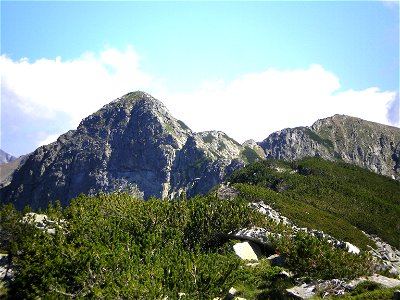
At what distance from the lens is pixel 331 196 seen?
12656 cm

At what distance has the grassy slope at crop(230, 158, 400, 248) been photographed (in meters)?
90.3

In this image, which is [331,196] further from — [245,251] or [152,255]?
[152,255]

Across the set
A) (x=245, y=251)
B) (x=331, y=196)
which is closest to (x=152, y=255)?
(x=245, y=251)

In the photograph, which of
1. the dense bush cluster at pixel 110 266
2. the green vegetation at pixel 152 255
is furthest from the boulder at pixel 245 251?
the dense bush cluster at pixel 110 266

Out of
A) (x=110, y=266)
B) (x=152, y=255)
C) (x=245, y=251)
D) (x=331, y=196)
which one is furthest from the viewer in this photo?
(x=331, y=196)

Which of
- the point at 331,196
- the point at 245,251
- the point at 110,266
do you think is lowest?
the point at 110,266

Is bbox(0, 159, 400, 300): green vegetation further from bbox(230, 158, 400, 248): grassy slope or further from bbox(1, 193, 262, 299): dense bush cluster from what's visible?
bbox(230, 158, 400, 248): grassy slope

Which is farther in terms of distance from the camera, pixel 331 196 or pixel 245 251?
pixel 331 196

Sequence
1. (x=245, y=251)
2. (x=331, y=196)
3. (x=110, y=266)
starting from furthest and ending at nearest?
(x=331, y=196) < (x=245, y=251) < (x=110, y=266)

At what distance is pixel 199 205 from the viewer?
45188 millimetres

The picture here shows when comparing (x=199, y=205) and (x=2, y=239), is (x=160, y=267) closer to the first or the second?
(x=199, y=205)

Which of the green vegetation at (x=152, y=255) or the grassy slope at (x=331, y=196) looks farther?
the grassy slope at (x=331, y=196)

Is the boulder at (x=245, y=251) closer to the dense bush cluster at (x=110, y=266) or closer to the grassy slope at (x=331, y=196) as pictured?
the dense bush cluster at (x=110, y=266)

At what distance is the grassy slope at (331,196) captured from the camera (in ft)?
296
